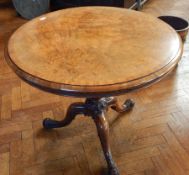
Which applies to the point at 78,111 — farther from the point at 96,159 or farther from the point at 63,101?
the point at 63,101

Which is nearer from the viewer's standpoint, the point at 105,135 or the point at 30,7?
the point at 105,135

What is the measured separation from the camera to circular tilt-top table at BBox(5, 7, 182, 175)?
64 cm

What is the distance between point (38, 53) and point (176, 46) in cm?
42

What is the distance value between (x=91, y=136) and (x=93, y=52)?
0.56 meters

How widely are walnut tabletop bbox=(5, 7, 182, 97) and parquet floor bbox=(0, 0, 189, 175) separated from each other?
52cm

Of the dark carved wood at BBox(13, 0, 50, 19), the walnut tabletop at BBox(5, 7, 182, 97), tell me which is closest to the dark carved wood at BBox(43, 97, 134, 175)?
the walnut tabletop at BBox(5, 7, 182, 97)

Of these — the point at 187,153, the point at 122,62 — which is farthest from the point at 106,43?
the point at 187,153

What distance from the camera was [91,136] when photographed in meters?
1.19

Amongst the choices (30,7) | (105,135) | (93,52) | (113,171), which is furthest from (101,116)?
(30,7)

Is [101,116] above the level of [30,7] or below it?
above

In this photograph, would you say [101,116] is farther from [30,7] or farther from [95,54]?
[30,7]

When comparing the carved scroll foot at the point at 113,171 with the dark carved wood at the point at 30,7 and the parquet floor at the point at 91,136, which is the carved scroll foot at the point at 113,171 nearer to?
the parquet floor at the point at 91,136

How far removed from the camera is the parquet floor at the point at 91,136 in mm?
1059

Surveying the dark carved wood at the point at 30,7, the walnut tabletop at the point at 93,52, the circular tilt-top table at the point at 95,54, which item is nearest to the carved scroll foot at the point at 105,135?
the circular tilt-top table at the point at 95,54
